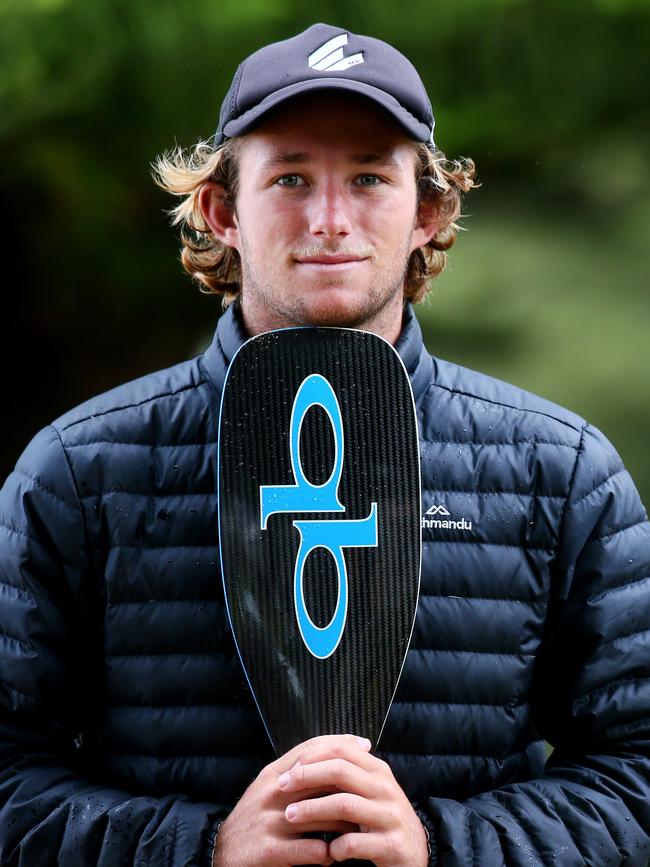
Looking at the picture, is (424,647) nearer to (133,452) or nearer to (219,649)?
(219,649)

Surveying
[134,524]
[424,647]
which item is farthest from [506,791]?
[134,524]

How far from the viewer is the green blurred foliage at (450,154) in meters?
2.70

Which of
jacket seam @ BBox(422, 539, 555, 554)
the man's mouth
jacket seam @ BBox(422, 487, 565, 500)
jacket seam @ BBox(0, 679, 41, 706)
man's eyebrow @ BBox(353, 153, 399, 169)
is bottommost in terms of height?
jacket seam @ BBox(0, 679, 41, 706)

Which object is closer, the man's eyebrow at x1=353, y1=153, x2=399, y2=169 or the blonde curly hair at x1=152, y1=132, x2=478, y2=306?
the man's eyebrow at x1=353, y1=153, x2=399, y2=169

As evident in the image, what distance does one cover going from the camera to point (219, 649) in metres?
1.35

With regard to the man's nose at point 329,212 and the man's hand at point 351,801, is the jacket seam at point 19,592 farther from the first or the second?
the man's nose at point 329,212

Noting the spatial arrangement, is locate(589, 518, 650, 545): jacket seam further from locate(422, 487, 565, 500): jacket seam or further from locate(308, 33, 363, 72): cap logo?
locate(308, 33, 363, 72): cap logo

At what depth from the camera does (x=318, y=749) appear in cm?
120

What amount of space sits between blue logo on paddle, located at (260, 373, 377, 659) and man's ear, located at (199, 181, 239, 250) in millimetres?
310

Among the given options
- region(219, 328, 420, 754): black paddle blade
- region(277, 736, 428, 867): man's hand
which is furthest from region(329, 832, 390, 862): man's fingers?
region(219, 328, 420, 754): black paddle blade

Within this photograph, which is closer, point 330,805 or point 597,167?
point 330,805

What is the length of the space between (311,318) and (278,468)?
0.55 feet

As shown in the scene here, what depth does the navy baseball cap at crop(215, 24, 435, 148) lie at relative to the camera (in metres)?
1.39

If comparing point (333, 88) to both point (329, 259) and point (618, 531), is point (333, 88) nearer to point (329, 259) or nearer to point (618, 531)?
point (329, 259)
